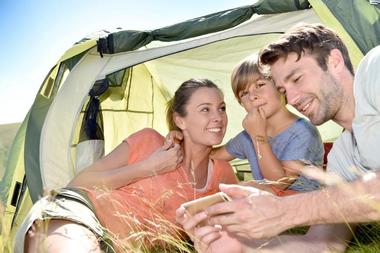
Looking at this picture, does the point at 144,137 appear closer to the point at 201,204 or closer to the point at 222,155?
the point at 222,155

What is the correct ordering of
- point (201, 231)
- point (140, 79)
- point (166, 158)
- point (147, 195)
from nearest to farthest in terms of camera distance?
point (201, 231) → point (147, 195) → point (166, 158) → point (140, 79)

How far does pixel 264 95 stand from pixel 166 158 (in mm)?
681

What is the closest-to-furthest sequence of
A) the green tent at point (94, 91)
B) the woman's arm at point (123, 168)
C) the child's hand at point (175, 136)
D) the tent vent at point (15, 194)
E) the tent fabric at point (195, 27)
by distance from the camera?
the woman's arm at point (123, 168) → the child's hand at point (175, 136) → the tent fabric at point (195, 27) → the green tent at point (94, 91) → the tent vent at point (15, 194)

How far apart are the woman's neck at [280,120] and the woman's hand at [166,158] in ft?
1.88

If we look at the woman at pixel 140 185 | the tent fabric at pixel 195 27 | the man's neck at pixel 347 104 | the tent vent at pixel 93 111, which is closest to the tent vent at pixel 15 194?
the tent vent at pixel 93 111

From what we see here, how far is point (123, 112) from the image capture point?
15.9 feet

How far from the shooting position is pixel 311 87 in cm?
247

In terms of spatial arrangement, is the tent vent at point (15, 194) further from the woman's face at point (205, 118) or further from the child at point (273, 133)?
the child at point (273, 133)

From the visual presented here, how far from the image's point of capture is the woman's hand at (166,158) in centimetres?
306

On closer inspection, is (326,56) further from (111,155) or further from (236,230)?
(111,155)

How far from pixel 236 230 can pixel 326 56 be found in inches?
38.0

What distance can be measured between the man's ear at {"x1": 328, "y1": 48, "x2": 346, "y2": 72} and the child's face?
746mm

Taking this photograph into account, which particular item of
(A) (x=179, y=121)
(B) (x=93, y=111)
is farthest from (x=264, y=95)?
(B) (x=93, y=111)

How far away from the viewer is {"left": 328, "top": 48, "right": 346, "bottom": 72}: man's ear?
8.24 feet
